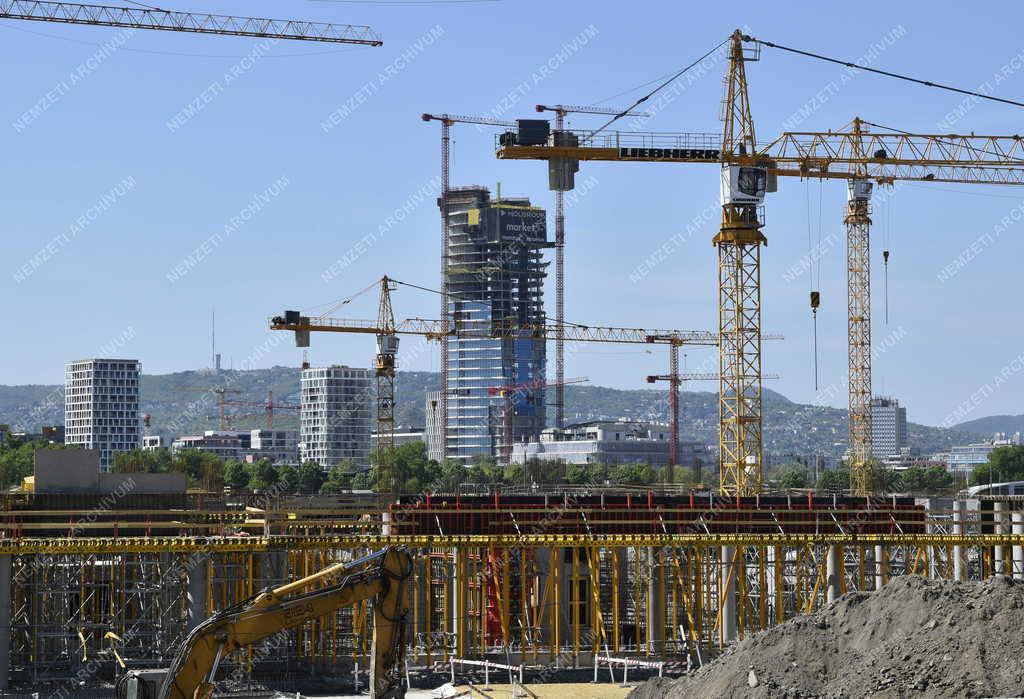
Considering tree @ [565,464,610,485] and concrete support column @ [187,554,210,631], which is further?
tree @ [565,464,610,485]

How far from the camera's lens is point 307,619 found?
75.2ft

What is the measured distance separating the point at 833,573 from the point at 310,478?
126m

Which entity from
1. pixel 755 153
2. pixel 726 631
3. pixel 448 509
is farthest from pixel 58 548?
pixel 755 153

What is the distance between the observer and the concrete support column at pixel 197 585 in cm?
3216

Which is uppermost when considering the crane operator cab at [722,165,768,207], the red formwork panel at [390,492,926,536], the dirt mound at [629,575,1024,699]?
the crane operator cab at [722,165,768,207]

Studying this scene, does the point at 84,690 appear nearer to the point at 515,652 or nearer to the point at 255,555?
the point at 255,555

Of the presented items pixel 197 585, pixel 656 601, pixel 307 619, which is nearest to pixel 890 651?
pixel 307 619

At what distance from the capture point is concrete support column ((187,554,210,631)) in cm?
3216

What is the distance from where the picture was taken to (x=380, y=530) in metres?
42.3

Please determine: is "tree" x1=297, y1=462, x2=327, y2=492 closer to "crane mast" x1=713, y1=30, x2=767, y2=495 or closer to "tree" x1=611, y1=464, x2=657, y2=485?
"tree" x1=611, y1=464, x2=657, y2=485

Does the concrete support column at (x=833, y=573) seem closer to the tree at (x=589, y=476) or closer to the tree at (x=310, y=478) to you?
the tree at (x=589, y=476)

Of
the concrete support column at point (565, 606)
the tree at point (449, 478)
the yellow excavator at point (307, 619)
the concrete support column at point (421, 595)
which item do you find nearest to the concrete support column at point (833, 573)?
the concrete support column at point (565, 606)

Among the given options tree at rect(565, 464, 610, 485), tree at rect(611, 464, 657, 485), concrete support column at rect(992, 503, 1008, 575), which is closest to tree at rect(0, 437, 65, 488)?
tree at rect(565, 464, 610, 485)

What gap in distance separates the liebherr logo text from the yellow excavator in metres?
43.3
